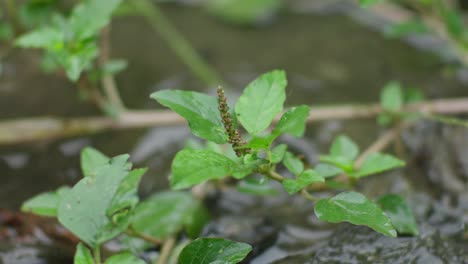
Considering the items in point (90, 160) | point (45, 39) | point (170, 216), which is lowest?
point (170, 216)

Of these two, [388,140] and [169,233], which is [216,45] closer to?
[388,140]

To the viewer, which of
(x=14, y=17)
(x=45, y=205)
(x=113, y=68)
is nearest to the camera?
(x=45, y=205)

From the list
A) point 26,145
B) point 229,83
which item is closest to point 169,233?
point 26,145

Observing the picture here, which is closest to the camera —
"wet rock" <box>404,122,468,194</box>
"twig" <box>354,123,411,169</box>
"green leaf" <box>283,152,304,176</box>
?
"green leaf" <box>283,152,304,176</box>

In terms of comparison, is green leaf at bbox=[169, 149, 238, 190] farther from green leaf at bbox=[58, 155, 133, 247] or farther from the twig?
the twig

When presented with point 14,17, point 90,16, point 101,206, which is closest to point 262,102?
point 101,206

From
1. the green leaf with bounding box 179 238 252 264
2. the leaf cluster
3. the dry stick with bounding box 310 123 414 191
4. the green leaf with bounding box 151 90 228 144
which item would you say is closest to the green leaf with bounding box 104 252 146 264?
the green leaf with bounding box 179 238 252 264

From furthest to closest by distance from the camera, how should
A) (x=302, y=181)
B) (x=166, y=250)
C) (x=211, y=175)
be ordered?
1. (x=166, y=250)
2. (x=302, y=181)
3. (x=211, y=175)

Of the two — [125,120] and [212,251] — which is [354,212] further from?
[125,120]

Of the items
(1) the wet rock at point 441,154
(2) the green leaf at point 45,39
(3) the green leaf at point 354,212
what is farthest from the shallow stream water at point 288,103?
(2) the green leaf at point 45,39
